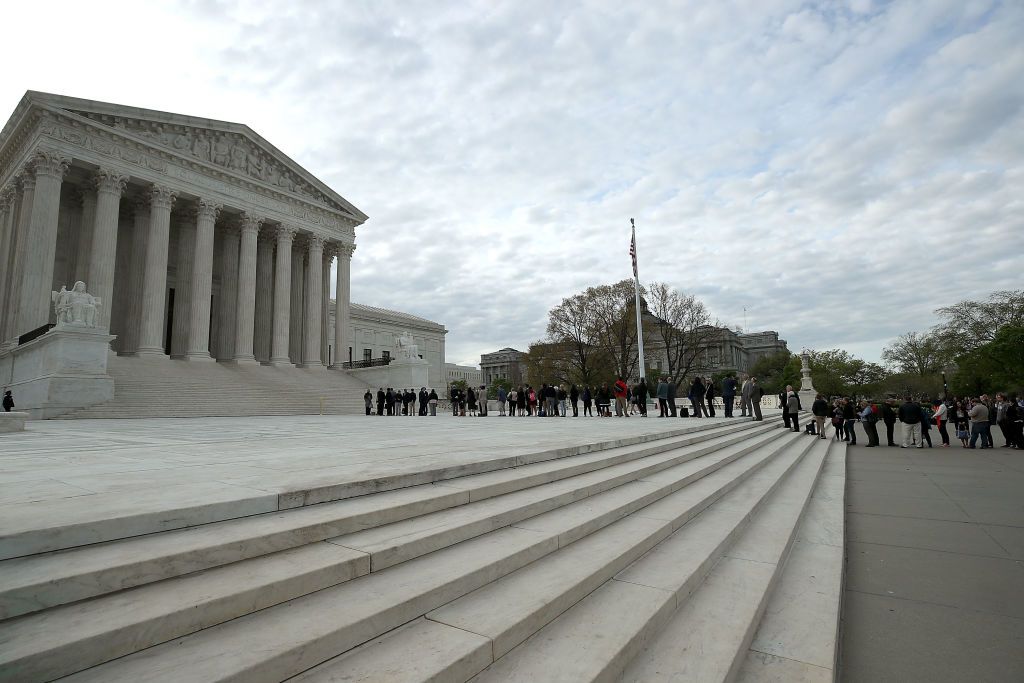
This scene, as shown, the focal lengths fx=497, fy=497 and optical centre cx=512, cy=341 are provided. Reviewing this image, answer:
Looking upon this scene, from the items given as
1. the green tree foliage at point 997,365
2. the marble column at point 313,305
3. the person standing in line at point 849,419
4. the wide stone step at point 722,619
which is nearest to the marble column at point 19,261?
the marble column at point 313,305

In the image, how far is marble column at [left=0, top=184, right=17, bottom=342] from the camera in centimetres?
2528

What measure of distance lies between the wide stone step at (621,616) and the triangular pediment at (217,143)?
32252 millimetres

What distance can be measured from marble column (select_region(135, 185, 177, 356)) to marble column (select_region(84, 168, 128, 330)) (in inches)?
61.9

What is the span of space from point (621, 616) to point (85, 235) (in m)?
34.2

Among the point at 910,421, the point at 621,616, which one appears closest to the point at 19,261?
the point at 621,616

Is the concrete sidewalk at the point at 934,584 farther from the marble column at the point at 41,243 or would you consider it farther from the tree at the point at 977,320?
the tree at the point at 977,320

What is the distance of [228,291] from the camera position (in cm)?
3284

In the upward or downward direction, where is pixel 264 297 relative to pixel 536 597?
upward

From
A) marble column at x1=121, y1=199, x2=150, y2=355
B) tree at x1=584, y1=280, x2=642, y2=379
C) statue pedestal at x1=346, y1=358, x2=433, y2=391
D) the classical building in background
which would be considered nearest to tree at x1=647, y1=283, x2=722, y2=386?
tree at x1=584, y1=280, x2=642, y2=379

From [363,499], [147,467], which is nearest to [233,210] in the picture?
[147,467]

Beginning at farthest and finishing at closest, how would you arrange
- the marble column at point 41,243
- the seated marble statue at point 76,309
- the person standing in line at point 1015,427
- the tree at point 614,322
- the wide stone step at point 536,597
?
the tree at point 614,322, the marble column at point 41,243, the seated marble statue at point 76,309, the person standing in line at point 1015,427, the wide stone step at point 536,597

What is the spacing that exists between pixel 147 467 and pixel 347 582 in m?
3.37

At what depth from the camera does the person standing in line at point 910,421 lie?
52.9ft

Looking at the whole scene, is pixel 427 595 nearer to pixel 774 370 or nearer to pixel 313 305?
pixel 313 305
